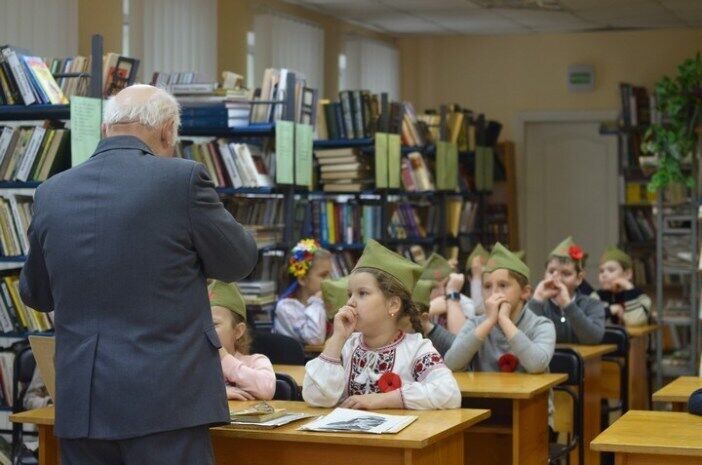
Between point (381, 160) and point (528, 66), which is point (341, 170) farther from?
point (528, 66)

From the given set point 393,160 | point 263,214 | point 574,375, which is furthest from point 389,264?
point 393,160

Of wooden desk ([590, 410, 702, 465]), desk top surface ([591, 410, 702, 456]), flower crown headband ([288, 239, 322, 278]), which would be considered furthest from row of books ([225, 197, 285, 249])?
wooden desk ([590, 410, 702, 465])

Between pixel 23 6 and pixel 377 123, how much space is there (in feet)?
8.77

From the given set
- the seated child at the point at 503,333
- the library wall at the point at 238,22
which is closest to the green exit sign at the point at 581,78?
the library wall at the point at 238,22

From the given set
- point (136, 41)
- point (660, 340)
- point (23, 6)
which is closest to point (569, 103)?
point (660, 340)

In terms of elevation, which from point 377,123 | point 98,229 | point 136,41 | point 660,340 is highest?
point 136,41

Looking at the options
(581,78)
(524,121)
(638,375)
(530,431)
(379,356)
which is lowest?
(638,375)

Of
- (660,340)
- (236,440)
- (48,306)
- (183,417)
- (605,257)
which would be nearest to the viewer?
(183,417)

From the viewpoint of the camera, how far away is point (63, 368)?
10.2ft

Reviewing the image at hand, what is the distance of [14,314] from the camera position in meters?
5.89

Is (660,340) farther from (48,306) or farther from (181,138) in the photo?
(48,306)

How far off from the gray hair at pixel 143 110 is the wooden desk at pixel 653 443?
1.39 m

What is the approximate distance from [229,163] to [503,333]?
8.37ft

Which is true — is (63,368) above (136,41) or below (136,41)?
below
